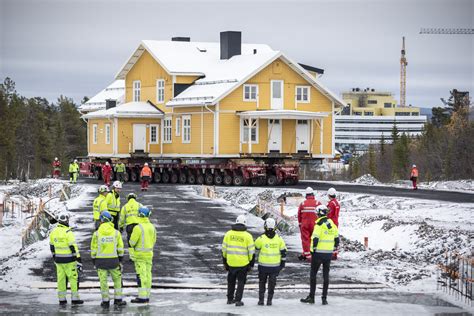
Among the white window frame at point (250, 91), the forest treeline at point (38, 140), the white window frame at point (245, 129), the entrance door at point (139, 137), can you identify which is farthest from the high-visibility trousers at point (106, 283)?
the forest treeline at point (38, 140)

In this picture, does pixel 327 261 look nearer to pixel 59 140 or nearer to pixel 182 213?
pixel 182 213

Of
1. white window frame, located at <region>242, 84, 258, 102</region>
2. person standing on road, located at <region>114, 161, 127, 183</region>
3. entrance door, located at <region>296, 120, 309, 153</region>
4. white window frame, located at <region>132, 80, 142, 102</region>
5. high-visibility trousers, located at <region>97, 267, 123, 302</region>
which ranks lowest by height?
high-visibility trousers, located at <region>97, 267, 123, 302</region>

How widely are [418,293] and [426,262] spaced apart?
4459 millimetres

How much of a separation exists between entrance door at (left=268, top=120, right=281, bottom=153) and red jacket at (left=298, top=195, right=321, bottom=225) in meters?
30.4

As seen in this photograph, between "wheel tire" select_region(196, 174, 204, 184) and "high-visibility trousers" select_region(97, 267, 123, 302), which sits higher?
"wheel tire" select_region(196, 174, 204, 184)

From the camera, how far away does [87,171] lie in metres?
63.7

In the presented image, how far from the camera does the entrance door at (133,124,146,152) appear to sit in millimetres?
60594

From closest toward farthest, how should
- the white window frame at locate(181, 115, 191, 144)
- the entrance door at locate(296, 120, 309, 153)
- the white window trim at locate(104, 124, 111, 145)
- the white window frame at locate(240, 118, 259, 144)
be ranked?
the white window frame at locate(240, 118, 259, 144) → the entrance door at locate(296, 120, 309, 153) → the white window frame at locate(181, 115, 191, 144) → the white window trim at locate(104, 124, 111, 145)

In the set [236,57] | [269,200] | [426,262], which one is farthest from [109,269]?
[236,57]

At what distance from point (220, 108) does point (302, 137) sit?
4923 millimetres

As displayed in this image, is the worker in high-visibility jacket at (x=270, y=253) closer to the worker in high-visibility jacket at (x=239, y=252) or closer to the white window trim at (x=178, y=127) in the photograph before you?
the worker in high-visibility jacket at (x=239, y=252)

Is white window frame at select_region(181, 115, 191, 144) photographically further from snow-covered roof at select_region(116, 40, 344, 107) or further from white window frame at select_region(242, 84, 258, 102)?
white window frame at select_region(242, 84, 258, 102)

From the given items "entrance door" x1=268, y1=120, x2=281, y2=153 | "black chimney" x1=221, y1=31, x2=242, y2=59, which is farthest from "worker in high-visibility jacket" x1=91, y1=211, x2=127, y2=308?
"black chimney" x1=221, y1=31, x2=242, y2=59

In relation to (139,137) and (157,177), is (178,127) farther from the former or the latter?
(139,137)
